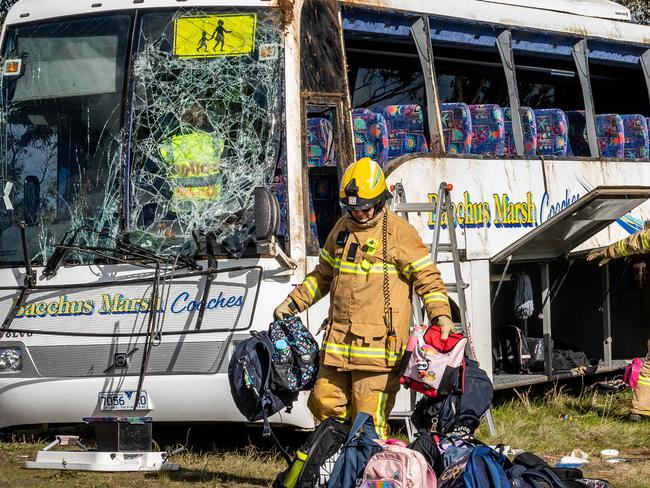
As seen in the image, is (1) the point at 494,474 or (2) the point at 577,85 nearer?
(1) the point at 494,474

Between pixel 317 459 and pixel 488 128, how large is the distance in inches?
200

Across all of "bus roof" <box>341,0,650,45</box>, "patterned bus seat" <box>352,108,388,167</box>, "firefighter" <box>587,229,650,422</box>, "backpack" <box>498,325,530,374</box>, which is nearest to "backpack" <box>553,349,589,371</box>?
"backpack" <box>498,325,530,374</box>

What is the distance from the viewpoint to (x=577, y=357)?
40.2 ft

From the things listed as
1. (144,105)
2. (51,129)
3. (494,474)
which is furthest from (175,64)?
(494,474)

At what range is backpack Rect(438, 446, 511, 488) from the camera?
5.94 metres

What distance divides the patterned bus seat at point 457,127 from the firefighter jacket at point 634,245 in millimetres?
1534

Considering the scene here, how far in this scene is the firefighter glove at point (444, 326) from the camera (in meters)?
6.85

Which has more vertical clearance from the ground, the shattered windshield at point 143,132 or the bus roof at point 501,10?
the bus roof at point 501,10

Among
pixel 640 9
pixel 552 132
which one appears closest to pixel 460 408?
pixel 552 132

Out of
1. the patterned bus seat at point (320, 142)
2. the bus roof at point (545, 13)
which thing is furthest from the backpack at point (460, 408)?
the bus roof at point (545, 13)

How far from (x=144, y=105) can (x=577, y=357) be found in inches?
212

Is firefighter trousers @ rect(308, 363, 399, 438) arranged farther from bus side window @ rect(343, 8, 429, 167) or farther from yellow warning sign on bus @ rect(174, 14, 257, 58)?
bus side window @ rect(343, 8, 429, 167)

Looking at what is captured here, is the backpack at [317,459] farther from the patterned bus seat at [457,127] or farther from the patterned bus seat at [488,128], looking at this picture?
the patterned bus seat at [488,128]

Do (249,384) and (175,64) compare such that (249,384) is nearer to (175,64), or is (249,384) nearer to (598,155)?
(175,64)
